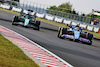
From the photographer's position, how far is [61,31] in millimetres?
15711

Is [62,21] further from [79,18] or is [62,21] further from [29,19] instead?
[29,19]

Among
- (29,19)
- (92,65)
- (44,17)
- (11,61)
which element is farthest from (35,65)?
(44,17)

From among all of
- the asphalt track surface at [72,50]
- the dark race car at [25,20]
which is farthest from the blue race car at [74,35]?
the dark race car at [25,20]

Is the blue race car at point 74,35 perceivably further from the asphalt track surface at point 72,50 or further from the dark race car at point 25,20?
the dark race car at point 25,20

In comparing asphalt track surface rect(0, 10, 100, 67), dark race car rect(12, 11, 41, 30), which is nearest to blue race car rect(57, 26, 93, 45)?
asphalt track surface rect(0, 10, 100, 67)

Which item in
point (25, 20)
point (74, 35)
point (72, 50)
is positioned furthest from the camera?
point (25, 20)

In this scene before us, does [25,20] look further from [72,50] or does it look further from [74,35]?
[72,50]

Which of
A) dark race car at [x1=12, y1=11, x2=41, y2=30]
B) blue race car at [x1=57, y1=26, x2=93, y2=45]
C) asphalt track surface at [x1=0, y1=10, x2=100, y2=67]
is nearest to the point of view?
asphalt track surface at [x1=0, y1=10, x2=100, y2=67]

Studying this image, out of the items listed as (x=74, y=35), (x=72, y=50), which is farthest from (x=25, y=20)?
(x=72, y=50)

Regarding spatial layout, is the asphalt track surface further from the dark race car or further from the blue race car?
the dark race car

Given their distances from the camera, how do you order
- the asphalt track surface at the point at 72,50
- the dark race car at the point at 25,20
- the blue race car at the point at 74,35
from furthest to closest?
1. the dark race car at the point at 25,20
2. the blue race car at the point at 74,35
3. the asphalt track surface at the point at 72,50

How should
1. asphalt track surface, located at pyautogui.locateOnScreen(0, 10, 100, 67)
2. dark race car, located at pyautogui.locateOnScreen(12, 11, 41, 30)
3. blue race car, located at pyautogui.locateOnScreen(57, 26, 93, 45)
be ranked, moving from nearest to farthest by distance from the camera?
asphalt track surface, located at pyautogui.locateOnScreen(0, 10, 100, 67) < blue race car, located at pyautogui.locateOnScreen(57, 26, 93, 45) < dark race car, located at pyautogui.locateOnScreen(12, 11, 41, 30)

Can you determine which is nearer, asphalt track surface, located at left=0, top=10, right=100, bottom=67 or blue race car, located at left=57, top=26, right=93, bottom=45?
asphalt track surface, located at left=0, top=10, right=100, bottom=67

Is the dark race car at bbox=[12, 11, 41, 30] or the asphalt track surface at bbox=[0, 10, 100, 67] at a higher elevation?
the dark race car at bbox=[12, 11, 41, 30]
